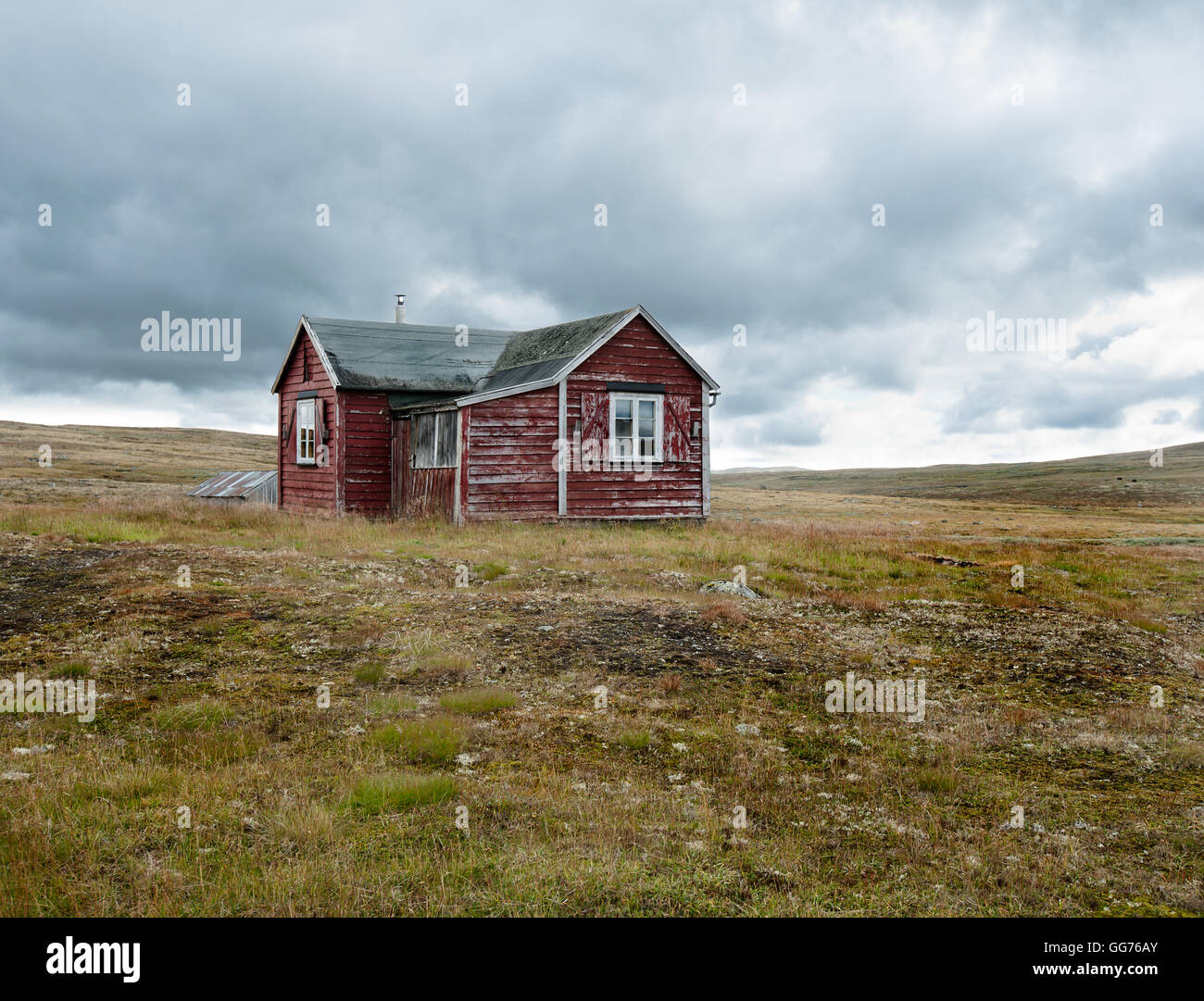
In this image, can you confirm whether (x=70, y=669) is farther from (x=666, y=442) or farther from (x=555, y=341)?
(x=555, y=341)

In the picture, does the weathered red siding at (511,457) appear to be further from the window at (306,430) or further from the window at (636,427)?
the window at (306,430)

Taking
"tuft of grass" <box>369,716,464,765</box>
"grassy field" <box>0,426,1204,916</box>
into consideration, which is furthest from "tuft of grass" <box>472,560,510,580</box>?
"tuft of grass" <box>369,716,464,765</box>

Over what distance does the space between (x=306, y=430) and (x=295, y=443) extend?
1186 millimetres

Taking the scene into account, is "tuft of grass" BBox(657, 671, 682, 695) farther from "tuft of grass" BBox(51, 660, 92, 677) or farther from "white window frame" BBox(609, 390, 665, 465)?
"white window frame" BBox(609, 390, 665, 465)

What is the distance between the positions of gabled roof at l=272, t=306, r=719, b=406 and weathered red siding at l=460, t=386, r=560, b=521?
530 mm

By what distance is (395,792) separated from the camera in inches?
205

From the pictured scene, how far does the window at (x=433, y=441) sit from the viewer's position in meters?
22.4

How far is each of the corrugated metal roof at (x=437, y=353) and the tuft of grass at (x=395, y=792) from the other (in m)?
18.2

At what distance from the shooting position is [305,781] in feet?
17.9

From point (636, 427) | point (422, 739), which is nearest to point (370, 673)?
point (422, 739)

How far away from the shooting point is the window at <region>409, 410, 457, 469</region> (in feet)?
73.6
